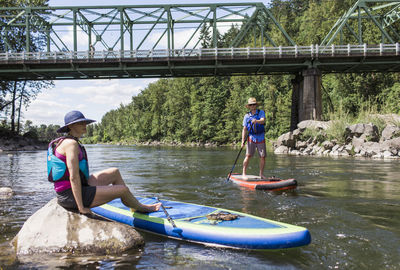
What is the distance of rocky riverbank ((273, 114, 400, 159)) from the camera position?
1712 cm

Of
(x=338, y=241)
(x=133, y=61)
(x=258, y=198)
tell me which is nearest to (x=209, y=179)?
(x=258, y=198)

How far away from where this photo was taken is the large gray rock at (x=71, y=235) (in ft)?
12.1

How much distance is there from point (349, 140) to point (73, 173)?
1900 centimetres

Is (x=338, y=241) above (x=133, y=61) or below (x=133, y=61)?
below

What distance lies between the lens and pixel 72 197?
155 inches

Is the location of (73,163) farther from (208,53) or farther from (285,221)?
(208,53)

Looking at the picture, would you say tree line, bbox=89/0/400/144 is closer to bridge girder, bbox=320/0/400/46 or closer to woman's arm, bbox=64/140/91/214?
bridge girder, bbox=320/0/400/46

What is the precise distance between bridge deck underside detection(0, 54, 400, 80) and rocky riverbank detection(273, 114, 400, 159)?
592 cm

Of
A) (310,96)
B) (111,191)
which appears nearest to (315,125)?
(310,96)

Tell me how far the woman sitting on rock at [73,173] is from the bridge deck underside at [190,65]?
23146mm

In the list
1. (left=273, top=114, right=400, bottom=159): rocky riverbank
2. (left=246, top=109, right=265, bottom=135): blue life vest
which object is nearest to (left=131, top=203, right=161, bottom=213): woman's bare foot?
(left=246, top=109, right=265, bottom=135): blue life vest

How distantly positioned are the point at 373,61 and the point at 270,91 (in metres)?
18.5

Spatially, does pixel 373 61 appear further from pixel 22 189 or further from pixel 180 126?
pixel 180 126

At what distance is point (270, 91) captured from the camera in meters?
44.4
